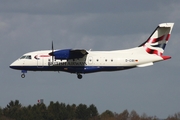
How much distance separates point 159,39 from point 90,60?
7.74 m

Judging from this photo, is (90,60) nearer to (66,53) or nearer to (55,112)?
(66,53)

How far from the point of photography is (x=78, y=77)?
85.2 metres

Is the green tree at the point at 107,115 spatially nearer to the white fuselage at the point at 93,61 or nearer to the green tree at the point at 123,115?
the green tree at the point at 123,115

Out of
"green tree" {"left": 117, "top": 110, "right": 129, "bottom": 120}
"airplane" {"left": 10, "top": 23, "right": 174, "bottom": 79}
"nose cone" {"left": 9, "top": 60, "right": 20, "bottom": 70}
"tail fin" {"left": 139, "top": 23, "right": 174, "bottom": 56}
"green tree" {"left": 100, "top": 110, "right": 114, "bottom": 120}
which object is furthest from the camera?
"green tree" {"left": 100, "top": 110, "right": 114, "bottom": 120}

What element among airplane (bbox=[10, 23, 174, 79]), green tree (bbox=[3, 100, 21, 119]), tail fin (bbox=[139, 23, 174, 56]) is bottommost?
green tree (bbox=[3, 100, 21, 119])

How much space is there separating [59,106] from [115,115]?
13.1 m

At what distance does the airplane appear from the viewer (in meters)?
83.4

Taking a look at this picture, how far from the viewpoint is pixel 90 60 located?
83688 millimetres

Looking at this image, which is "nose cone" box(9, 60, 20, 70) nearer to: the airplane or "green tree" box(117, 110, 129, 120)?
the airplane

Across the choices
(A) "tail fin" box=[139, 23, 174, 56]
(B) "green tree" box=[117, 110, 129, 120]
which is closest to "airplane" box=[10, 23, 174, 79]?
(A) "tail fin" box=[139, 23, 174, 56]

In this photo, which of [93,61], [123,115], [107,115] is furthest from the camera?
[107,115]

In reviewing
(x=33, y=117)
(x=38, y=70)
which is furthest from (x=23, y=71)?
(x=33, y=117)

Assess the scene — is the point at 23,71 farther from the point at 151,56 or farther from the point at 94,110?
the point at 94,110

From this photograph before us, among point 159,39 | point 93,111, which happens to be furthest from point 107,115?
point 159,39
